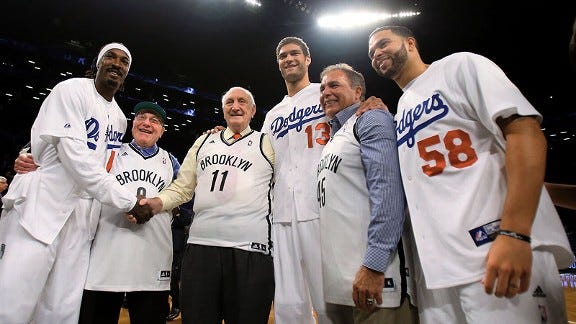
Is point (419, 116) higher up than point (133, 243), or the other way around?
point (419, 116)

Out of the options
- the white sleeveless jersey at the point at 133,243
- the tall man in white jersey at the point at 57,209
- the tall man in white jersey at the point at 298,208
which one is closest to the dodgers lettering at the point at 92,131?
the tall man in white jersey at the point at 57,209

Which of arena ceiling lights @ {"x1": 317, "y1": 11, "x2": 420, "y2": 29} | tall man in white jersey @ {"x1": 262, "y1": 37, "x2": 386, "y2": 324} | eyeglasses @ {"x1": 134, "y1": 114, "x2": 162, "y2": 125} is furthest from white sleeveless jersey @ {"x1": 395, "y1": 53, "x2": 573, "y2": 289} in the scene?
arena ceiling lights @ {"x1": 317, "y1": 11, "x2": 420, "y2": 29}

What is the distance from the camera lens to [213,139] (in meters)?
2.80

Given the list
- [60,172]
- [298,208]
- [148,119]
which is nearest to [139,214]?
[60,172]

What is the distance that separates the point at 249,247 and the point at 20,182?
145cm

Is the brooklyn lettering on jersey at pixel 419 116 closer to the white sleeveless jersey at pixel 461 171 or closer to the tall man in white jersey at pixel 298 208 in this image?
the white sleeveless jersey at pixel 461 171

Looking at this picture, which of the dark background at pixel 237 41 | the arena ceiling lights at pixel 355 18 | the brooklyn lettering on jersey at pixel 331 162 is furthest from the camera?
the dark background at pixel 237 41

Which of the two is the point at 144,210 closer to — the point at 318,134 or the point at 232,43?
the point at 318,134

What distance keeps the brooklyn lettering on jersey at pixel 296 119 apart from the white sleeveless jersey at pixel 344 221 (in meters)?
0.59

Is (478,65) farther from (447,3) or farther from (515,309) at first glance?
(447,3)

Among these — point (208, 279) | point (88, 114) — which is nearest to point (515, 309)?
point (208, 279)

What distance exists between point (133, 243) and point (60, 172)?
639 mm

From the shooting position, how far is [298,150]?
2.52 meters

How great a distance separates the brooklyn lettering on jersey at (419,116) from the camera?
154 centimetres
